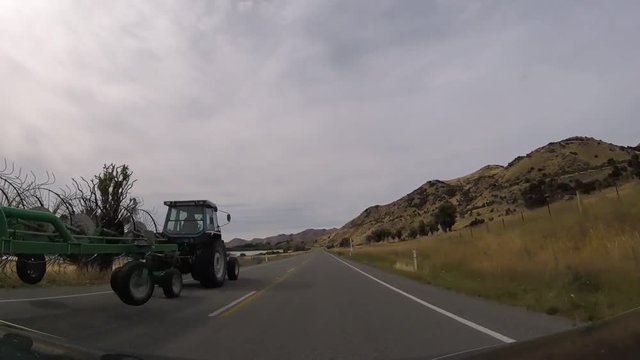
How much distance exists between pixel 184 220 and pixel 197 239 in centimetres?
115

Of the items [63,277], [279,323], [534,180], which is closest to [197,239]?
[63,277]

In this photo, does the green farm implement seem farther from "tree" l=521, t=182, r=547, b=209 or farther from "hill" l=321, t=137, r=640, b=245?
"tree" l=521, t=182, r=547, b=209

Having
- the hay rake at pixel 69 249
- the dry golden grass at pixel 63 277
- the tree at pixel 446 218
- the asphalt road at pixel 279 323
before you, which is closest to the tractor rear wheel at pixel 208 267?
the hay rake at pixel 69 249

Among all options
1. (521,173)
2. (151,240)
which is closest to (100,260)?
(151,240)

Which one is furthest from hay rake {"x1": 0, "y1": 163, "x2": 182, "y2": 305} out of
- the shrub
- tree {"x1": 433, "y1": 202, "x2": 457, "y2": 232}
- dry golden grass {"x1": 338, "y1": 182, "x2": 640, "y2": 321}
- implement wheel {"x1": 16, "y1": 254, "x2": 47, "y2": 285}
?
the shrub

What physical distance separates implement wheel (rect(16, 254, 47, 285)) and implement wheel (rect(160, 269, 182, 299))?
330 cm

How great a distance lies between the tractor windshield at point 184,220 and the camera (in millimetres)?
20438

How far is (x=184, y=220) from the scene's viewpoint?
20.7m

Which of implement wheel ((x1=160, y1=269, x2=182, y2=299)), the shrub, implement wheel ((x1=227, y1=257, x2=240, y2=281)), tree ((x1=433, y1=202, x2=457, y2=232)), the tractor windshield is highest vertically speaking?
the shrub

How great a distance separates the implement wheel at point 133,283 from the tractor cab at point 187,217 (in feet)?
21.1

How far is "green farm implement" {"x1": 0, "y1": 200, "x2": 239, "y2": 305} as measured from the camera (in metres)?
10.3

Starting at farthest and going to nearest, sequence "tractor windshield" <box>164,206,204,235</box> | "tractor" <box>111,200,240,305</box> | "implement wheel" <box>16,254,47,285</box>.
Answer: "tractor windshield" <box>164,206,204,235</box>
"tractor" <box>111,200,240,305</box>
"implement wheel" <box>16,254,47,285</box>

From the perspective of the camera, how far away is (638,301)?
38.9 ft

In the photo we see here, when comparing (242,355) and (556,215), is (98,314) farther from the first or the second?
(556,215)
